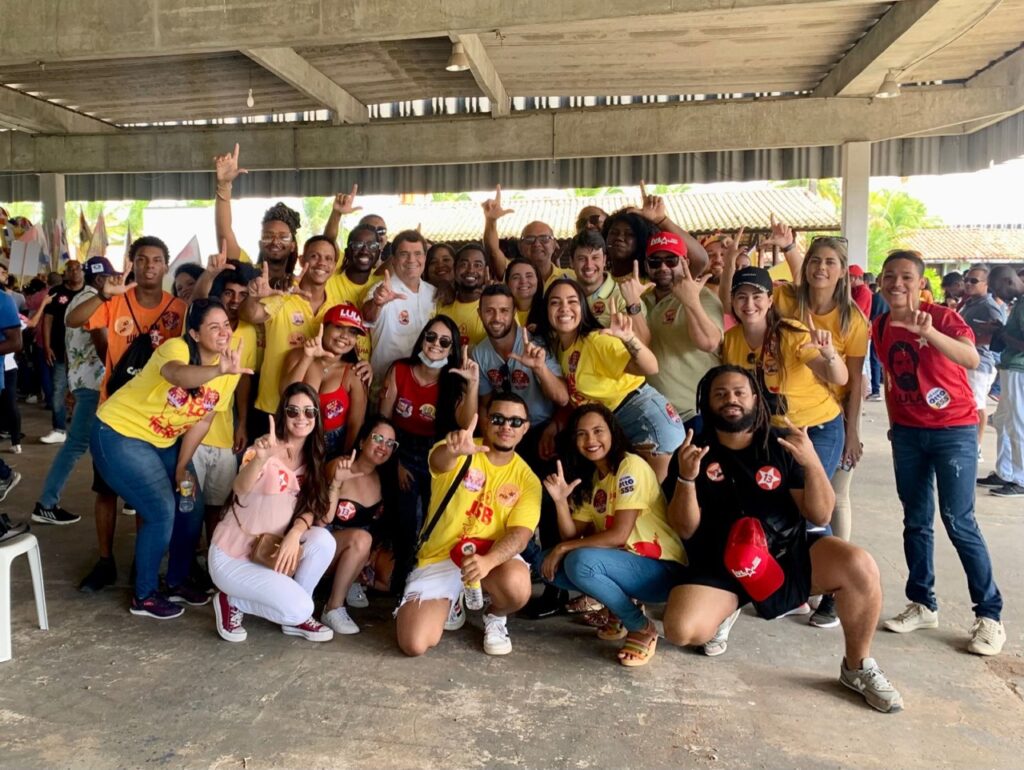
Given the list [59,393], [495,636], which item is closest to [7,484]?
[59,393]

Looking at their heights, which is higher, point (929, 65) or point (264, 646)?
point (929, 65)

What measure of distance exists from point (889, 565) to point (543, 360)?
253cm

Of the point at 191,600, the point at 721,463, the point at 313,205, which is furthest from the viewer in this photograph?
the point at 313,205

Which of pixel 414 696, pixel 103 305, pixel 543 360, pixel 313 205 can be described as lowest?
pixel 414 696

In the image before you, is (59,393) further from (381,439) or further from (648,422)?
(648,422)

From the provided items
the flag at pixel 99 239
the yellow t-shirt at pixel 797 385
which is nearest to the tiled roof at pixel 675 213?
the flag at pixel 99 239

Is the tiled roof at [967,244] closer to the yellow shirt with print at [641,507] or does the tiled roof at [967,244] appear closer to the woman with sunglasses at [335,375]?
the yellow shirt with print at [641,507]

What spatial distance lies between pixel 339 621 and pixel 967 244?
25.4 m

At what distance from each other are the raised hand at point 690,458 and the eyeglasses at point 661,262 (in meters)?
1.08

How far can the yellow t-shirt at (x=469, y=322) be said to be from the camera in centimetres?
437

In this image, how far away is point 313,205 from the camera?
30.7m

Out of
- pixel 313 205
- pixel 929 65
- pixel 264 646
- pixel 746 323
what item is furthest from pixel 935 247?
pixel 264 646

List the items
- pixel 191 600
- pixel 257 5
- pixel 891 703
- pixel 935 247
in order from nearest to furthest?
pixel 891 703 → pixel 191 600 → pixel 257 5 → pixel 935 247

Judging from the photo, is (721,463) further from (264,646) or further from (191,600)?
(191,600)
